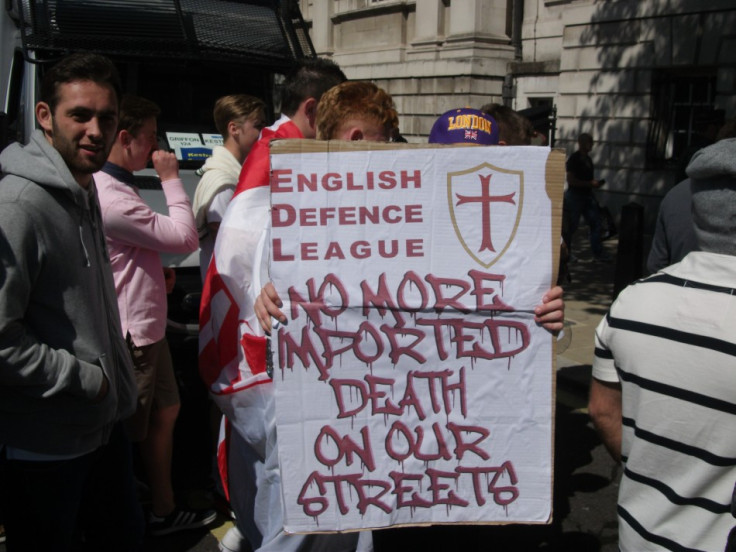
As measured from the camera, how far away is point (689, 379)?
1732 mm

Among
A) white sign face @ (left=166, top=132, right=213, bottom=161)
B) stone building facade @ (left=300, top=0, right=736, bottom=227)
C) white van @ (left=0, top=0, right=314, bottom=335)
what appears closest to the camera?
white van @ (left=0, top=0, right=314, bottom=335)

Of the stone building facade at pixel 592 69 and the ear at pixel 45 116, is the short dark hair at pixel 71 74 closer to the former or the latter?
the ear at pixel 45 116

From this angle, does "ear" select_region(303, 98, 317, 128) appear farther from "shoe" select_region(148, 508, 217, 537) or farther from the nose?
"shoe" select_region(148, 508, 217, 537)

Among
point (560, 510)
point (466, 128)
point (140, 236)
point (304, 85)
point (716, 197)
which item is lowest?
point (560, 510)

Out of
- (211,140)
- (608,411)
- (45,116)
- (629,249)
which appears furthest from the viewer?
(629,249)

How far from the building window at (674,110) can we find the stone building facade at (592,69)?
0.02 metres

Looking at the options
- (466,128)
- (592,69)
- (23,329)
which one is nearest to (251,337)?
(23,329)

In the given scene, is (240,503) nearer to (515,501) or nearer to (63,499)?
(63,499)

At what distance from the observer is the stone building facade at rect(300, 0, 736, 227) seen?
40.7 feet

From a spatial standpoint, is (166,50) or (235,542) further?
(166,50)

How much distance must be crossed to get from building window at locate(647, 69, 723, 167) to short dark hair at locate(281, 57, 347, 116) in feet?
35.8

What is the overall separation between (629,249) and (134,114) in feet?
14.8

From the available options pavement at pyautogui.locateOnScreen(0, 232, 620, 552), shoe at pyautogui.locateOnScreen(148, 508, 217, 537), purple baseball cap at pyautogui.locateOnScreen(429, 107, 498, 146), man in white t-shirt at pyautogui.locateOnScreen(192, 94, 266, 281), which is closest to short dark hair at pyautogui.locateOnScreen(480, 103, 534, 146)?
purple baseball cap at pyautogui.locateOnScreen(429, 107, 498, 146)

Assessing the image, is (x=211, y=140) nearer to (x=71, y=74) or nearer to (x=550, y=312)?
(x=71, y=74)
